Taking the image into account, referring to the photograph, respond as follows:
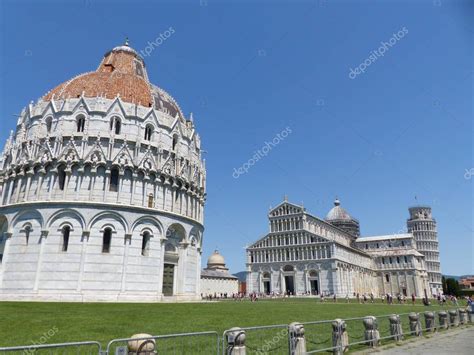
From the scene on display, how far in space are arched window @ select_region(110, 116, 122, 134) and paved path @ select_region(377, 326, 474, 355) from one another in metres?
31.1

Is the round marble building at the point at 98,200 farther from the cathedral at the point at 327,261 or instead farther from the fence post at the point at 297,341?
the cathedral at the point at 327,261

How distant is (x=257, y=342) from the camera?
1109 cm

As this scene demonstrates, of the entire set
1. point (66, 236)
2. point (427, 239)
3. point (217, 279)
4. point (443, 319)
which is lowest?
point (443, 319)

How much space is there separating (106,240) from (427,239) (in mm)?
117068

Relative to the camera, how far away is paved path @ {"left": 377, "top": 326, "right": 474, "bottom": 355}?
34.8 ft

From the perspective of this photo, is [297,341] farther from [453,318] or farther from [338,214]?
[338,214]

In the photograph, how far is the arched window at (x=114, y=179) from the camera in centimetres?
3275

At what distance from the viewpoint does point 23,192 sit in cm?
3278

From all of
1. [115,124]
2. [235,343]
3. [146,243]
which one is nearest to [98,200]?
[146,243]

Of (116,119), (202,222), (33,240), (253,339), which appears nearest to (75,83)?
(116,119)

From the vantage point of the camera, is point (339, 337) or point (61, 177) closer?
point (339, 337)

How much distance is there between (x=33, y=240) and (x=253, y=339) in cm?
2663

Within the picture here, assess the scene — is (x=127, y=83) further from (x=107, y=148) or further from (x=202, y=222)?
(x=202, y=222)

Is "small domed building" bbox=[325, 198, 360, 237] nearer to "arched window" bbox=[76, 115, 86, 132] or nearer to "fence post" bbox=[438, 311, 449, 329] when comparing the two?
"arched window" bbox=[76, 115, 86, 132]
